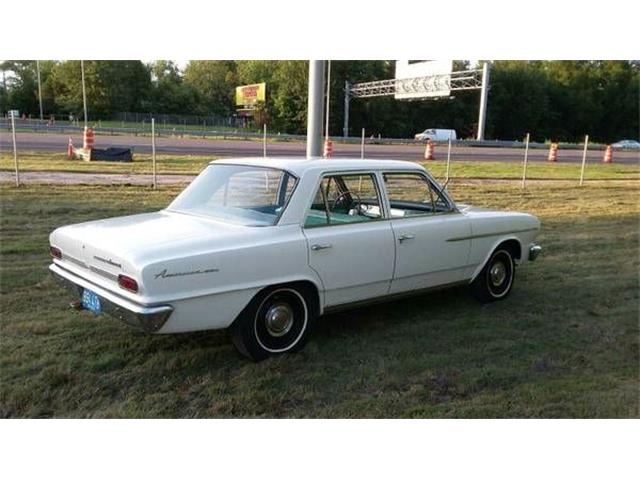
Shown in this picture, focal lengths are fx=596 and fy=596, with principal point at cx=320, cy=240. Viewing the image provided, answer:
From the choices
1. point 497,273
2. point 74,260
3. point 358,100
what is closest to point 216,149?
point 497,273

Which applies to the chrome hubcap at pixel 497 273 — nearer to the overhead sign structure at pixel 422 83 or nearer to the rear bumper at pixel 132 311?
the rear bumper at pixel 132 311

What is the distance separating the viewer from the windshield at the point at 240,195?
446cm

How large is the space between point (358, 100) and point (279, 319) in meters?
49.5

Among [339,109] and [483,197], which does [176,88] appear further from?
[483,197]

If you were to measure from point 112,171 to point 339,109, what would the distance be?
123 ft

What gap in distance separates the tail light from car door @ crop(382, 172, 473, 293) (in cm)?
212

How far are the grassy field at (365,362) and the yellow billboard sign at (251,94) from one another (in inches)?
1761

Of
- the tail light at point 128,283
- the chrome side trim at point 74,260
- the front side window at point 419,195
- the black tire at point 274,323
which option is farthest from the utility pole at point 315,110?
the tail light at point 128,283

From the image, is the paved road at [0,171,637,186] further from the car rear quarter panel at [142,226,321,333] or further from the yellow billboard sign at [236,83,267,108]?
the yellow billboard sign at [236,83,267,108]

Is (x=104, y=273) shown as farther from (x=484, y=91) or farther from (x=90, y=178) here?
(x=484, y=91)

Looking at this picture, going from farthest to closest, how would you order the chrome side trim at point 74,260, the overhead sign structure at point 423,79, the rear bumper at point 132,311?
the overhead sign structure at point 423,79
the chrome side trim at point 74,260
the rear bumper at point 132,311

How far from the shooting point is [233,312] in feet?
12.9

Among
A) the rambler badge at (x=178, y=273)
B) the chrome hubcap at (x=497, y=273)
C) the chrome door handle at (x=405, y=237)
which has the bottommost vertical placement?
the chrome hubcap at (x=497, y=273)

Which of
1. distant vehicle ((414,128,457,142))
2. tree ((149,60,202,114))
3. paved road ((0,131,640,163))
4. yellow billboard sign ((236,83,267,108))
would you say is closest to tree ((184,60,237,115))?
tree ((149,60,202,114))
